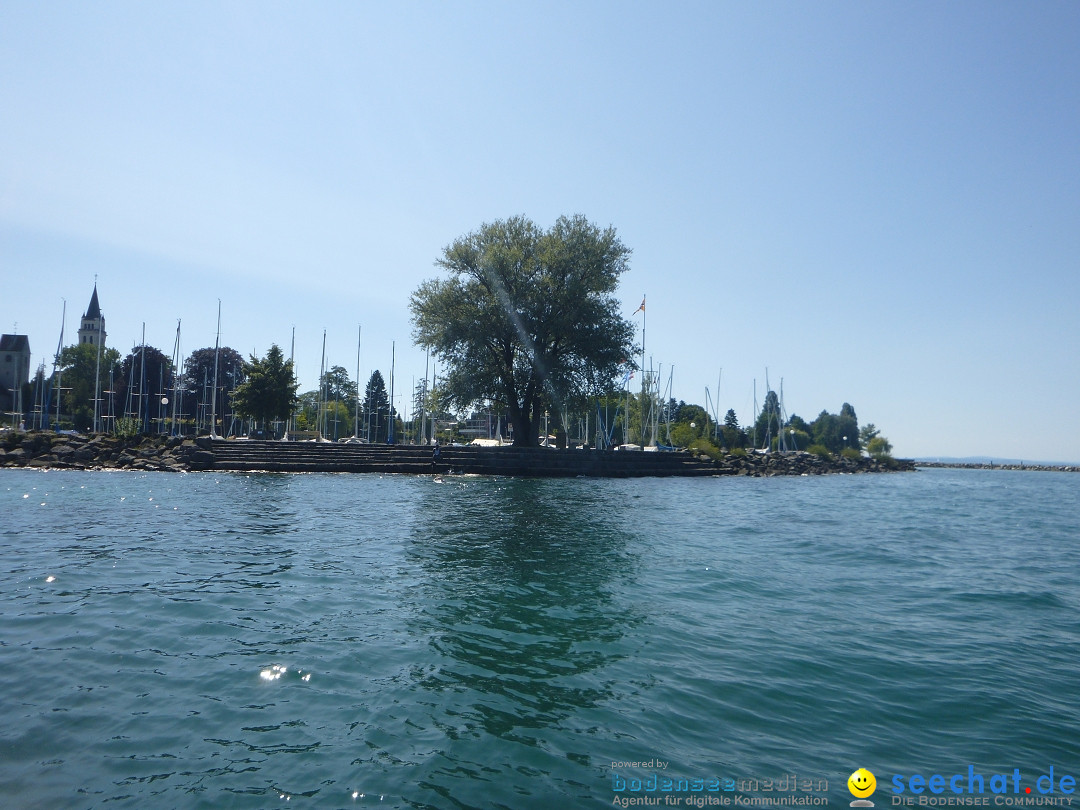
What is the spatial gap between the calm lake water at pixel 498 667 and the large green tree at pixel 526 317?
2922 centimetres

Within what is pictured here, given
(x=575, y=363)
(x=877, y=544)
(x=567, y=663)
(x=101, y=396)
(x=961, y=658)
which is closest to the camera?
(x=567, y=663)

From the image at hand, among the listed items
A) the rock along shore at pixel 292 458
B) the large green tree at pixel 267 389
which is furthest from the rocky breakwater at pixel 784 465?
the large green tree at pixel 267 389

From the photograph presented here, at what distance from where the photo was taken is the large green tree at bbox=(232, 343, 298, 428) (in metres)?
47.2

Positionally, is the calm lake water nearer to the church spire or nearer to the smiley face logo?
the smiley face logo

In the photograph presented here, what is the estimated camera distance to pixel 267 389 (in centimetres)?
4734

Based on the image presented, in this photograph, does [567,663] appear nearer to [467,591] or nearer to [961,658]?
[467,591]

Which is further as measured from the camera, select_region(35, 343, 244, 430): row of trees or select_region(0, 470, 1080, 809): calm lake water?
select_region(35, 343, 244, 430): row of trees

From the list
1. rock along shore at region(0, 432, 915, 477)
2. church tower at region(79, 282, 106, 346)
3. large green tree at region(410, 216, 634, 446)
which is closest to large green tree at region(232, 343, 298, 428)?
rock along shore at region(0, 432, 915, 477)

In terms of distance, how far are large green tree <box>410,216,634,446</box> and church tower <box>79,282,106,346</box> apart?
78.1m

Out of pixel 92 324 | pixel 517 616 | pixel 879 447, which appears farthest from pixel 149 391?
pixel 879 447

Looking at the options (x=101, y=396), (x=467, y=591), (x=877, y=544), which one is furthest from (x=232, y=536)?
(x=101, y=396)

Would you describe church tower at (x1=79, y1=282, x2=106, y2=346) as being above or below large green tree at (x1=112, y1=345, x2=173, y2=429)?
above

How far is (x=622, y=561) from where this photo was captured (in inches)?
523

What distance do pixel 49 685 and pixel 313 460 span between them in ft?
110
